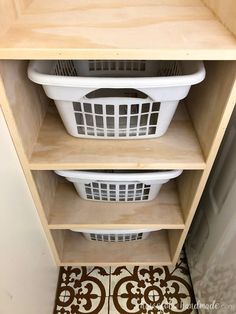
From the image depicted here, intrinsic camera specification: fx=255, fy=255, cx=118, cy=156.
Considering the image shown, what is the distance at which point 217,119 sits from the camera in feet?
1.79

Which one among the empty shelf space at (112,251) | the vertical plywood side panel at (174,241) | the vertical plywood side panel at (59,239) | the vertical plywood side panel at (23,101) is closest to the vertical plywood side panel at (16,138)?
the vertical plywood side panel at (23,101)

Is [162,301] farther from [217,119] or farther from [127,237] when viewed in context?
[217,119]

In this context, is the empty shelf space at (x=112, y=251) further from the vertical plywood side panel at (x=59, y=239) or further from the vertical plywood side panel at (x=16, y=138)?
the vertical plywood side panel at (x=16, y=138)

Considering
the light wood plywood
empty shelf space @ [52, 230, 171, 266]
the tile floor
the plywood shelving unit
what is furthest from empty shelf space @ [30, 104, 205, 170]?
the tile floor

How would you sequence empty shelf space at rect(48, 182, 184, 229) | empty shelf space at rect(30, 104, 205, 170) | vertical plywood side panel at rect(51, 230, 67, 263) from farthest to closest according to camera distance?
vertical plywood side panel at rect(51, 230, 67, 263) → empty shelf space at rect(48, 182, 184, 229) → empty shelf space at rect(30, 104, 205, 170)

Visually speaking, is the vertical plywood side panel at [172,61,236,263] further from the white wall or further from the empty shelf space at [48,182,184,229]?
the white wall

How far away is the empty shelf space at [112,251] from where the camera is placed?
3.36 feet

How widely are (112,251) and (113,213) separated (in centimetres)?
29

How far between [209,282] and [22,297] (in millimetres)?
580

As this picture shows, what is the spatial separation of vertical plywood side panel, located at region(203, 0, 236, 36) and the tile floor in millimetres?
969

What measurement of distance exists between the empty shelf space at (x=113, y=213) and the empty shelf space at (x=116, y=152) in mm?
271

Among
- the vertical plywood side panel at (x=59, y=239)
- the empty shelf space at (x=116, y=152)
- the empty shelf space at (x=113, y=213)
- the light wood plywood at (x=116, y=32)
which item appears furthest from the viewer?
the vertical plywood side panel at (x=59, y=239)

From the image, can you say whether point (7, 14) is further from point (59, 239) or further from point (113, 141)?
point (59, 239)

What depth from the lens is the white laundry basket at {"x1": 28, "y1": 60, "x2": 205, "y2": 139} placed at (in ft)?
1.60
